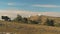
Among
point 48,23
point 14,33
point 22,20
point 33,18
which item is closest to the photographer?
Answer: point 14,33

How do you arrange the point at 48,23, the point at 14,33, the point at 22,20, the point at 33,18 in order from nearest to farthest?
the point at 14,33
the point at 48,23
the point at 22,20
the point at 33,18

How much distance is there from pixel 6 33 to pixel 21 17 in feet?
89.0

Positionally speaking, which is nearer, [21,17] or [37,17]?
[21,17]

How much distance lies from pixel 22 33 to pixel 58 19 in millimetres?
36568

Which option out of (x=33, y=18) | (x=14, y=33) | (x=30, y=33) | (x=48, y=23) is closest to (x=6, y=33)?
(x=14, y=33)

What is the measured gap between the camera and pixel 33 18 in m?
63.2

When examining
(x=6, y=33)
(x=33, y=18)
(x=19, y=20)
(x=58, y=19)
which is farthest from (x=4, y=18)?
(x=6, y=33)

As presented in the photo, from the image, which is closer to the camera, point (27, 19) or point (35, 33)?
point (35, 33)

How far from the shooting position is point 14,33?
95.1 feet

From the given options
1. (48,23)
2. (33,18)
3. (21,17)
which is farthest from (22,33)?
(33,18)

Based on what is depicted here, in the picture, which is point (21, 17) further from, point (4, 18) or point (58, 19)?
point (58, 19)

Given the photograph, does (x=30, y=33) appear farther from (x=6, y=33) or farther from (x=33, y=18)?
(x=33, y=18)

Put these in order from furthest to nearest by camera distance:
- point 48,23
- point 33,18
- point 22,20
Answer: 1. point 33,18
2. point 22,20
3. point 48,23

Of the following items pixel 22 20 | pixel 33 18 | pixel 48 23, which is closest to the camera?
pixel 48 23
